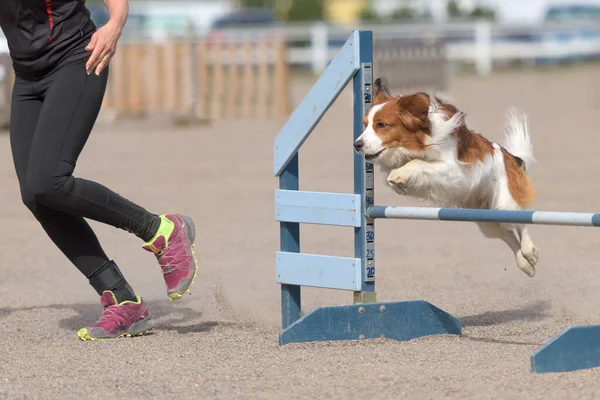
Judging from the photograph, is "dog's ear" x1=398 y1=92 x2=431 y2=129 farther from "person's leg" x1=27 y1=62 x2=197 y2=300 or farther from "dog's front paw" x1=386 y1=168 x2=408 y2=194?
"person's leg" x1=27 y1=62 x2=197 y2=300

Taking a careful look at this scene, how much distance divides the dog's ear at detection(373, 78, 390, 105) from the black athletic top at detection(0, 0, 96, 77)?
1257 mm

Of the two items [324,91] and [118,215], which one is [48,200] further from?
[324,91]

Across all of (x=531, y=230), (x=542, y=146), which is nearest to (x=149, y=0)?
(x=542, y=146)

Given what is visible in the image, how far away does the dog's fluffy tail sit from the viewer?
5.50 metres

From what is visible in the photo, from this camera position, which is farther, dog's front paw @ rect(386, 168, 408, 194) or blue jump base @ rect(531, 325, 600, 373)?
dog's front paw @ rect(386, 168, 408, 194)

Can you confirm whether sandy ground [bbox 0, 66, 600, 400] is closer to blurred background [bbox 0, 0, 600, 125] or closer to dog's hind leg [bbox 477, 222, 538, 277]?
dog's hind leg [bbox 477, 222, 538, 277]

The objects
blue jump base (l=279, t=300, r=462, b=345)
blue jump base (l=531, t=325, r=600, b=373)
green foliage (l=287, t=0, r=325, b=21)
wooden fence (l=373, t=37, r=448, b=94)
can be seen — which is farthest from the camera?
green foliage (l=287, t=0, r=325, b=21)

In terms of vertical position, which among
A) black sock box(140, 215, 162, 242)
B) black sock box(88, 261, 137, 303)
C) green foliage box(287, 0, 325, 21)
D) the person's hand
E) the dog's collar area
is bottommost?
black sock box(88, 261, 137, 303)

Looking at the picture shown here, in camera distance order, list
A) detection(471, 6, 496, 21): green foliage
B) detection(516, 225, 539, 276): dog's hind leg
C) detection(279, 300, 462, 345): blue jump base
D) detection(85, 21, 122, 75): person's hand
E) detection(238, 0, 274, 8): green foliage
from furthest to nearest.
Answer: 1. detection(238, 0, 274, 8): green foliage
2. detection(471, 6, 496, 21): green foliage
3. detection(516, 225, 539, 276): dog's hind leg
4. detection(279, 300, 462, 345): blue jump base
5. detection(85, 21, 122, 75): person's hand

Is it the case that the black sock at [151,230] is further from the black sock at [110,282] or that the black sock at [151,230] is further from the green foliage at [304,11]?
the green foliage at [304,11]

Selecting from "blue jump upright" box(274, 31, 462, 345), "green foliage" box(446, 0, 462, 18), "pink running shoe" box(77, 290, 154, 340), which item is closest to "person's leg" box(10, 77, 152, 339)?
"pink running shoe" box(77, 290, 154, 340)

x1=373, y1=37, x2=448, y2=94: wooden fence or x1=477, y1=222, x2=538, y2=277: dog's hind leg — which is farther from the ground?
x1=373, y1=37, x2=448, y2=94: wooden fence

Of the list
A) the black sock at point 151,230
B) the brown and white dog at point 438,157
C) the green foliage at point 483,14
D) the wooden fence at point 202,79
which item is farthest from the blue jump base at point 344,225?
the green foliage at point 483,14

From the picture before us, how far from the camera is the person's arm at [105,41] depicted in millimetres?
4242
